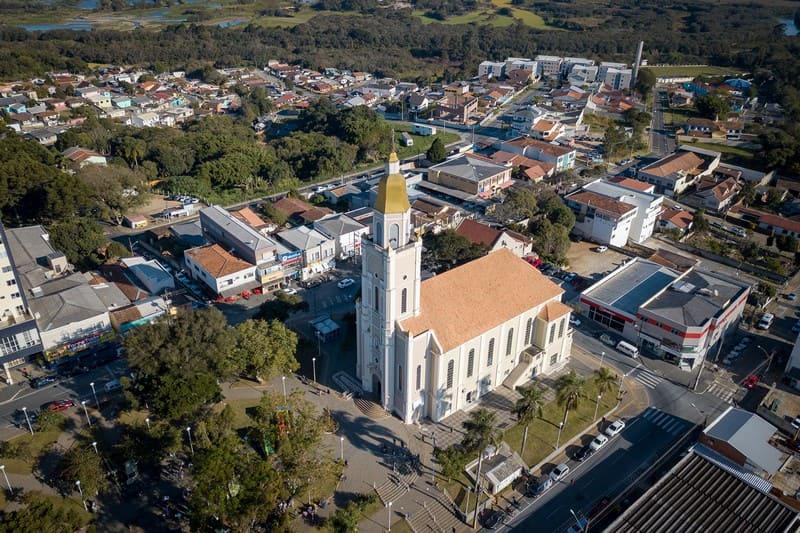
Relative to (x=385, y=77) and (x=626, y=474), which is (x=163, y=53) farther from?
(x=626, y=474)

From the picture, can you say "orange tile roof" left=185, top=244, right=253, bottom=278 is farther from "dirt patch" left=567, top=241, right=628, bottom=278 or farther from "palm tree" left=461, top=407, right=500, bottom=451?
"dirt patch" left=567, top=241, right=628, bottom=278

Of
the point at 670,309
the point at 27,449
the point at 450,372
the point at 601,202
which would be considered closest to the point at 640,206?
the point at 601,202

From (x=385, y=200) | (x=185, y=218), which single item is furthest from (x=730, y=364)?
(x=185, y=218)

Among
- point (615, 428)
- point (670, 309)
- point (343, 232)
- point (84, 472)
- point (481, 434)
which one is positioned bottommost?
point (615, 428)

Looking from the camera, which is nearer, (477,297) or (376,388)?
(477,297)

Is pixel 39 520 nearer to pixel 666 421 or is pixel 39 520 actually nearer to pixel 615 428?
pixel 615 428

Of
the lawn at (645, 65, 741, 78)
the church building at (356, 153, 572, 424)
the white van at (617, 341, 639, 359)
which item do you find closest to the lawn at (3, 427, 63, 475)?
the church building at (356, 153, 572, 424)

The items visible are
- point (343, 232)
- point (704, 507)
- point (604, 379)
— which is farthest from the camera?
point (343, 232)
